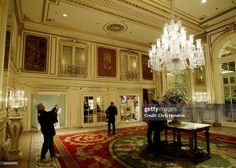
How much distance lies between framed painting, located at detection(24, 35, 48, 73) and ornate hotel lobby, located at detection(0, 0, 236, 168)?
4cm

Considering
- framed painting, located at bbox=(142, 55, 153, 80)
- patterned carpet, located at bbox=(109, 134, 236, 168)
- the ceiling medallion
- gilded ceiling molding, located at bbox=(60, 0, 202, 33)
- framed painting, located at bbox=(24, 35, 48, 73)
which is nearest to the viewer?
Result: patterned carpet, located at bbox=(109, 134, 236, 168)

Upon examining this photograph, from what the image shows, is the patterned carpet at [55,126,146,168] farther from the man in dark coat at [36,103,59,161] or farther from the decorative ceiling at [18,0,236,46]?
the decorative ceiling at [18,0,236,46]

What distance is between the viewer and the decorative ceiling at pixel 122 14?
655 cm

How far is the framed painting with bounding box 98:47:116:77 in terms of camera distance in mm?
9594

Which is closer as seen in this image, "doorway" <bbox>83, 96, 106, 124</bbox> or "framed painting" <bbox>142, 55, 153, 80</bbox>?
"doorway" <bbox>83, 96, 106, 124</bbox>

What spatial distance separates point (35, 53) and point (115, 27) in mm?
4171

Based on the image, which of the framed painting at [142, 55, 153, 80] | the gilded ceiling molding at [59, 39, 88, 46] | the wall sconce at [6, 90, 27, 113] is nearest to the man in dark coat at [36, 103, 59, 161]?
the wall sconce at [6, 90, 27, 113]

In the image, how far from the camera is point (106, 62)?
9.80 meters

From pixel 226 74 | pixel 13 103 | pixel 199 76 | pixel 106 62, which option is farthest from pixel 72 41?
pixel 226 74

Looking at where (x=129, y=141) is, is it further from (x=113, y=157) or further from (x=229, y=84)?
(x=229, y=84)

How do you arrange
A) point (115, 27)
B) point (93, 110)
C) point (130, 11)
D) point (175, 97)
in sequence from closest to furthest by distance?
1. point (175, 97)
2. point (130, 11)
3. point (115, 27)
4. point (93, 110)

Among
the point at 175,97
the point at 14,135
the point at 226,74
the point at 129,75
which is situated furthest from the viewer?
the point at 129,75

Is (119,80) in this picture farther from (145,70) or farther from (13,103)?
(13,103)

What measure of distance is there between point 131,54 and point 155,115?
22.8 ft
